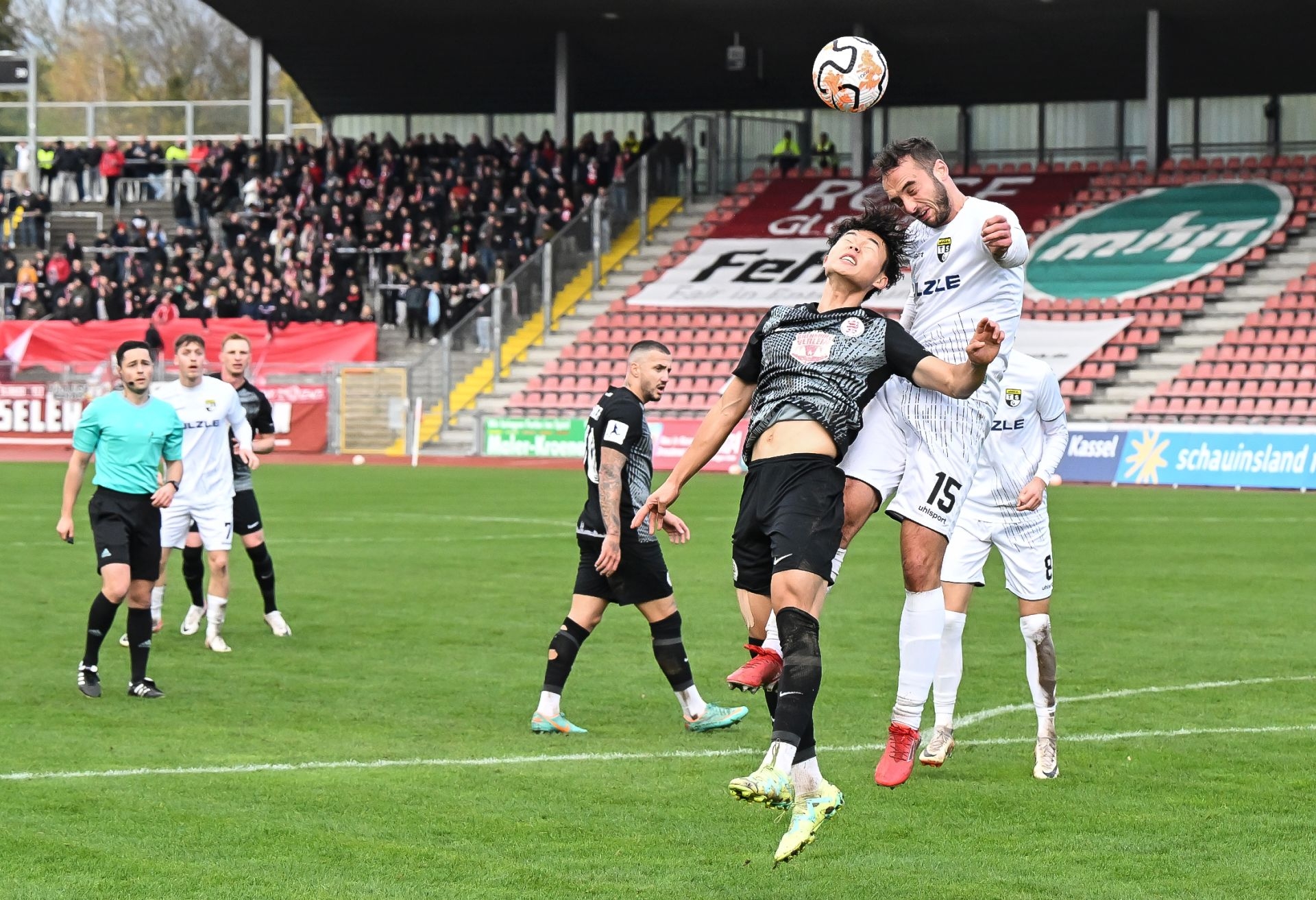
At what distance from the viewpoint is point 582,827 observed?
22.0ft

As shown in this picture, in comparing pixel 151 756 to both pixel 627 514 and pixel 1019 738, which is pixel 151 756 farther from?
pixel 1019 738

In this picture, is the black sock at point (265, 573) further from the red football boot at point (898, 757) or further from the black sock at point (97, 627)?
the red football boot at point (898, 757)

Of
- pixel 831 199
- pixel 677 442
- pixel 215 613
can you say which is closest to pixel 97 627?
pixel 215 613

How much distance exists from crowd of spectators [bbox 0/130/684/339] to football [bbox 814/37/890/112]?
28.7 meters

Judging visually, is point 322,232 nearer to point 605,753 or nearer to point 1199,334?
point 1199,334

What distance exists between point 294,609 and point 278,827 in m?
7.34

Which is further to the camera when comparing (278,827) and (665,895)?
(278,827)

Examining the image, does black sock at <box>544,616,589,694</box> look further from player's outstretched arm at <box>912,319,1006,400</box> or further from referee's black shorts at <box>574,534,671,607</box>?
player's outstretched arm at <box>912,319,1006,400</box>

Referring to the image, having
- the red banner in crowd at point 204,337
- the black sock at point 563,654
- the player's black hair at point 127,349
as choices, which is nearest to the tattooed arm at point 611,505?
the black sock at point 563,654

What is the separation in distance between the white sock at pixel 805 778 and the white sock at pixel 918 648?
1.24 metres

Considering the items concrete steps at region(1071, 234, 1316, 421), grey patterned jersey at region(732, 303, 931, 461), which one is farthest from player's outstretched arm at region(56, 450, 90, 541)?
concrete steps at region(1071, 234, 1316, 421)

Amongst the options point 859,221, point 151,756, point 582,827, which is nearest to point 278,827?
point 582,827

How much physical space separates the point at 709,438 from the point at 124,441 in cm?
476

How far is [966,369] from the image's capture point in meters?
6.27
